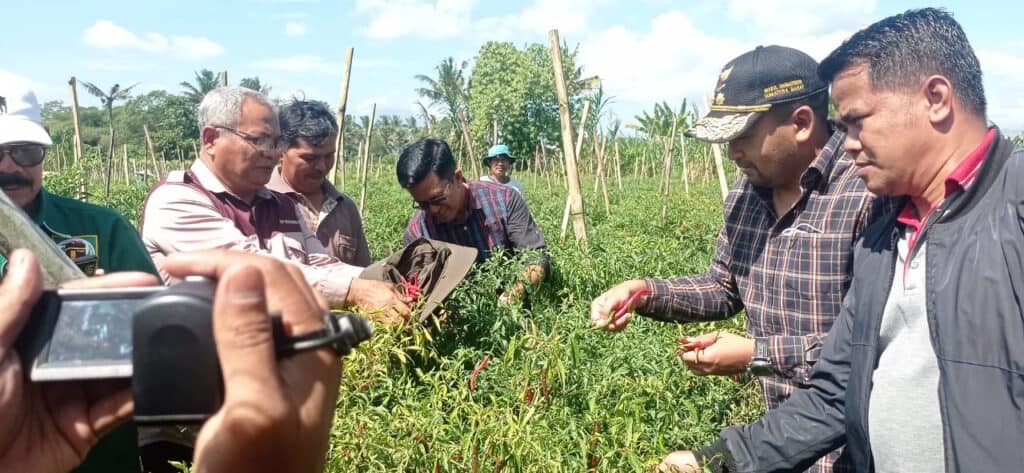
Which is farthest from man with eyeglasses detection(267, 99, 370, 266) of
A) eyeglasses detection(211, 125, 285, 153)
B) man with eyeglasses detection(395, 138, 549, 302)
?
eyeglasses detection(211, 125, 285, 153)

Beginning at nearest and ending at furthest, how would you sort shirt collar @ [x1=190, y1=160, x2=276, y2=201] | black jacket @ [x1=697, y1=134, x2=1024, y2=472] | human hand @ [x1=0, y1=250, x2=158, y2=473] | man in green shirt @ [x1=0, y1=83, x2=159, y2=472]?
human hand @ [x1=0, y1=250, x2=158, y2=473] < black jacket @ [x1=697, y1=134, x2=1024, y2=472] < man in green shirt @ [x1=0, y1=83, x2=159, y2=472] < shirt collar @ [x1=190, y1=160, x2=276, y2=201]

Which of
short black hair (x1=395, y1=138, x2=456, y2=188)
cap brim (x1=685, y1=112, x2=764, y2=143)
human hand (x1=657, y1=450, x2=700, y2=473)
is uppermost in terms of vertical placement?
cap brim (x1=685, y1=112, x2=764, y2=143)

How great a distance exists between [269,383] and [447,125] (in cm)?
3614

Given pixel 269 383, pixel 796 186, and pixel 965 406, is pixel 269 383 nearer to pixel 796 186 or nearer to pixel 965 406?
pixel 965 406

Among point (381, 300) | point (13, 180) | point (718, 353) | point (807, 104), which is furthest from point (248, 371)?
point (807, 104)

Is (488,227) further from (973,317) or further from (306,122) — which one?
(973,317)

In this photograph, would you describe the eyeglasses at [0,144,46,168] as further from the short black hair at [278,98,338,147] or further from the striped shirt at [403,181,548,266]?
the striped shirt at [403,181,548,266]

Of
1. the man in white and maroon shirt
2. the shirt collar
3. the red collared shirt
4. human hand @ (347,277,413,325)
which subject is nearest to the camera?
the red collared shirt

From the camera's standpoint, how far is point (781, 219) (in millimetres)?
2410

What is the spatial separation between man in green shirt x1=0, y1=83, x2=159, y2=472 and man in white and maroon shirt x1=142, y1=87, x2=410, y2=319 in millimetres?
652

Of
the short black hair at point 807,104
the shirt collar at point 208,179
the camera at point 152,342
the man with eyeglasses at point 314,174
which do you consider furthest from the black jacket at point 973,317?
the man with eyeglasses at point 314,174

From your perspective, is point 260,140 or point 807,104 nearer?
point 807,104

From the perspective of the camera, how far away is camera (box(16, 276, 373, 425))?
67cm

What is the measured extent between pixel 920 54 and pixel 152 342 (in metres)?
1.73
